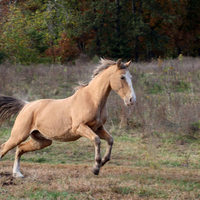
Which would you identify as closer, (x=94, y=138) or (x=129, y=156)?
(x=94, y=138)

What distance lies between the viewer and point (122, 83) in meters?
4.89

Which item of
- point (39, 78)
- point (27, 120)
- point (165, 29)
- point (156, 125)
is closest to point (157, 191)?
point (27, 120)

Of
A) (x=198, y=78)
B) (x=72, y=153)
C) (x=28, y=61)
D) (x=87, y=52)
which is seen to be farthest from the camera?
(x=87, y=52)

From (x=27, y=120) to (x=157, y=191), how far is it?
2.61m

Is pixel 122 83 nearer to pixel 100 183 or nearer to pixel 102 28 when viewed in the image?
pixel 100 183

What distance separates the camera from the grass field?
15.3ft

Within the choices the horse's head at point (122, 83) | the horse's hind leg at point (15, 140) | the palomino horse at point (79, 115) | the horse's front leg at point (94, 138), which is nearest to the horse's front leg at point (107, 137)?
the palomino horse at point (79, 115)

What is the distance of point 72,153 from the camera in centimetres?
765

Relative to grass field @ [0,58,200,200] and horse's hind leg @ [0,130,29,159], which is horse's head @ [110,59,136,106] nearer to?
grass field @ [0,58,200,200]

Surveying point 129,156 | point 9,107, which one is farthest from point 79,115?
point 129,156

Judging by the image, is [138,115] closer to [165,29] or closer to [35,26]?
[35,26]

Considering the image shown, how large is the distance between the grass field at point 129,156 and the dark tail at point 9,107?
1084mm

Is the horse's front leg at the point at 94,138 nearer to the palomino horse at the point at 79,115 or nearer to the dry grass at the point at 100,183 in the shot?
the palomino horse at the point at 79,115

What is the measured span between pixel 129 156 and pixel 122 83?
118 inches
